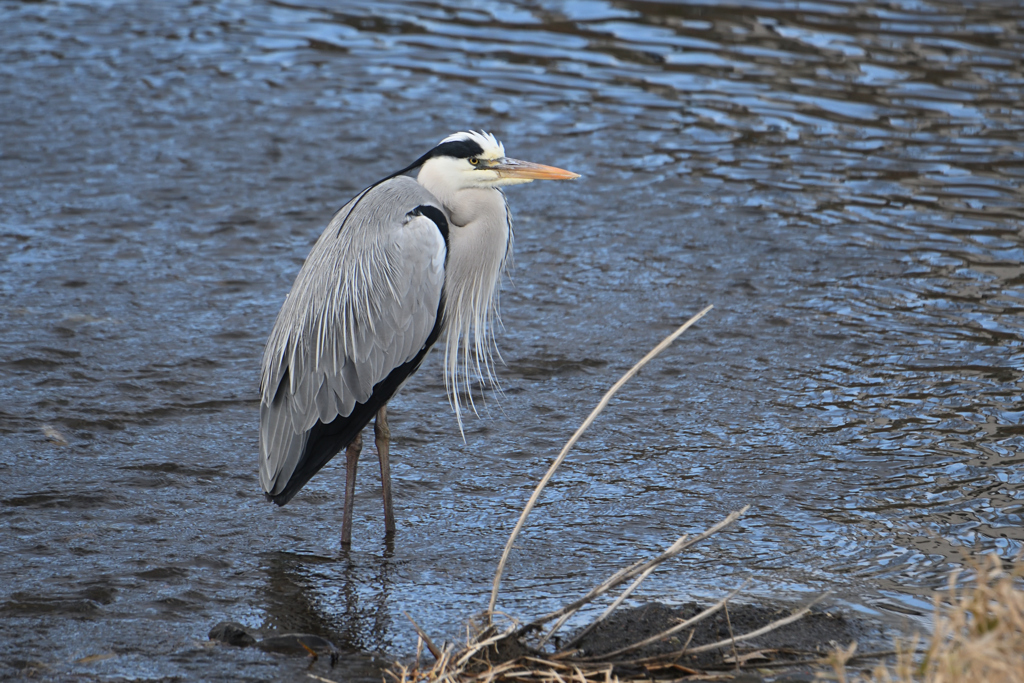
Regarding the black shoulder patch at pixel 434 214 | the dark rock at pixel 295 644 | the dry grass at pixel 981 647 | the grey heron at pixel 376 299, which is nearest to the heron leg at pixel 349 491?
the grey heron at pixel 376 299

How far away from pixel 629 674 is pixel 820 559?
3.80 ft

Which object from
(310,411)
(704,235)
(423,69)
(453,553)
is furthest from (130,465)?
(423,69)

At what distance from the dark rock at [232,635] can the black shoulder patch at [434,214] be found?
1801mm

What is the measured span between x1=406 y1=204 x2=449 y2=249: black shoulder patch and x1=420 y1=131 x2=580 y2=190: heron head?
0.47 feet

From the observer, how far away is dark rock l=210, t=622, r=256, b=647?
3.87 metres

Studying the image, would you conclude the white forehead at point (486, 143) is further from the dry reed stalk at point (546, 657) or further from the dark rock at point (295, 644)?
the dark rock at point (295, 644)

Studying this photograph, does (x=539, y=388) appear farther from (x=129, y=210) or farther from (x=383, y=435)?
(x=129, y=210)

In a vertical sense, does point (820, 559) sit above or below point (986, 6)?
below

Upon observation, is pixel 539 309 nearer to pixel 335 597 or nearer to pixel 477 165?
pixel 477 165

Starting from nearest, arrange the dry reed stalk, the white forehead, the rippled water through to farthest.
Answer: the dry reed stalk, the rippled water, the white forehead

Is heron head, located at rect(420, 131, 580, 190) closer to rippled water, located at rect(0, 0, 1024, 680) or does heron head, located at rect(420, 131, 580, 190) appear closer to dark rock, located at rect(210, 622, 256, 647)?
rippled water, located at rect(0, 0, 1024, 680)

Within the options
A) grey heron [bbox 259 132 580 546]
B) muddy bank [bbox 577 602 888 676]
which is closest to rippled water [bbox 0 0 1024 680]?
muddy bank [bbox 577 602 888 676]

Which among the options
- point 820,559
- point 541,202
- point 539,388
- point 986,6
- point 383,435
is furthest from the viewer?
point 986,6

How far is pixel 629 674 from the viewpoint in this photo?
3.59 meters
